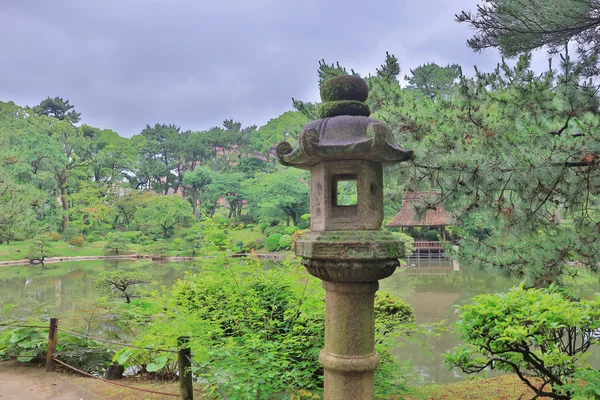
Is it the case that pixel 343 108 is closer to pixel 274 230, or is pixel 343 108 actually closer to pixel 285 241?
pixel 285 241

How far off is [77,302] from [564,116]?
1063 cm

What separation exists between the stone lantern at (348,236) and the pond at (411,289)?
2.53m

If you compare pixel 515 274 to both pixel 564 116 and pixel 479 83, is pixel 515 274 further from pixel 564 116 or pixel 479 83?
pixel 479 83

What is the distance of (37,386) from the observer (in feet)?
12.7

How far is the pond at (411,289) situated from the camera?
540 cm

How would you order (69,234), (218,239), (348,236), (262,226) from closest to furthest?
(348,236), (218,239), (69,234), (262,226)

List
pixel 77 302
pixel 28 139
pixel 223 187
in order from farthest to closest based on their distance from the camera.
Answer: pixel 223 187 → pixel 28 139 → pixel 77 302

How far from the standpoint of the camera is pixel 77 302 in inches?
374

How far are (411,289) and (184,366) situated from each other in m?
8.88

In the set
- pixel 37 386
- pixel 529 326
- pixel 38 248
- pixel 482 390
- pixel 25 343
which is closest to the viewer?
pixel 529 326

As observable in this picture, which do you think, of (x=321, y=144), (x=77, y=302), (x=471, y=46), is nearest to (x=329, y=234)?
(x=321, y=144)

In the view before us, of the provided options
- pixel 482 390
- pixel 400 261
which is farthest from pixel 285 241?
pixel 400 261

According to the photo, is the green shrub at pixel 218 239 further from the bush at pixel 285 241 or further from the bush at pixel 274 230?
the bush at pixel 274 230

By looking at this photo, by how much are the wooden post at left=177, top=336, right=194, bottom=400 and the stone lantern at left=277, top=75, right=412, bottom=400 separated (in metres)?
1.11
